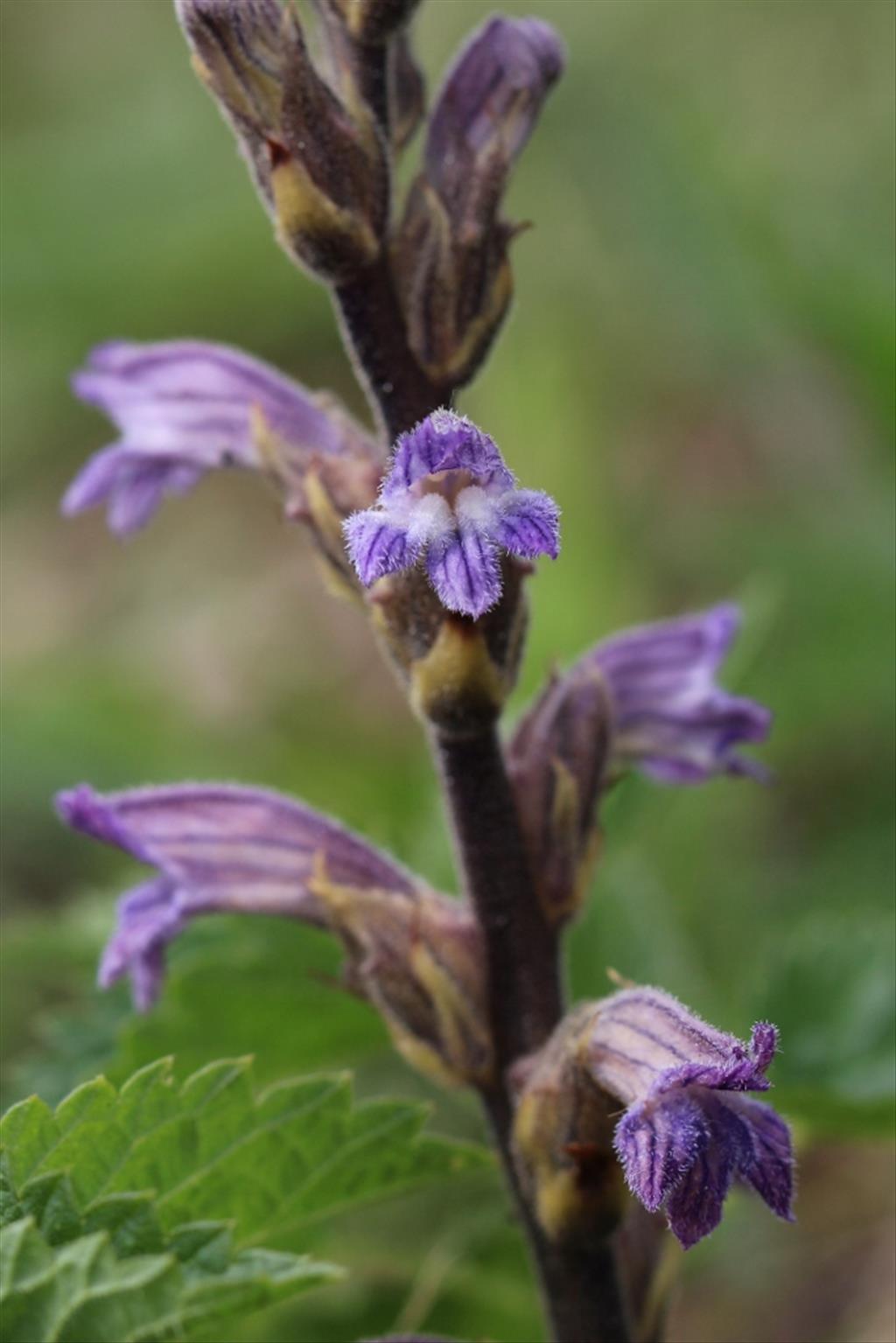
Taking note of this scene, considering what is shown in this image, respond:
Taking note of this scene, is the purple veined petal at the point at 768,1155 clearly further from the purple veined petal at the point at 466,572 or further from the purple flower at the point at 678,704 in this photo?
the purple flower at the point at 678,704

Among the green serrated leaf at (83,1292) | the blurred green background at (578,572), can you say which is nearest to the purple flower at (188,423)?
the blurred green background at (578,572)

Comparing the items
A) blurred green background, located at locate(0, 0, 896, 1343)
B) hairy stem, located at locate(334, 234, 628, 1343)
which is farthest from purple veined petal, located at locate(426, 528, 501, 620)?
blurred green background, located at locate(0, 0, 896, 1343)

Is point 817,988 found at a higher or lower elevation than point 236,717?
lower

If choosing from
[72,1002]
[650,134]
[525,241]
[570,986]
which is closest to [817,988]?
[570,986]

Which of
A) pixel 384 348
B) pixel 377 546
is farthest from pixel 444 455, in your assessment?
pixel 384 348

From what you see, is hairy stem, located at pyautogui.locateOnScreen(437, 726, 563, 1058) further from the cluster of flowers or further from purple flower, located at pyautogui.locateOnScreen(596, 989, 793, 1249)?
purple flower, located at pyautogui.locateOnScreen(596, 989, 793, 1249)

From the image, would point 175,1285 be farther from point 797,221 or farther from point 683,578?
point 683,578
